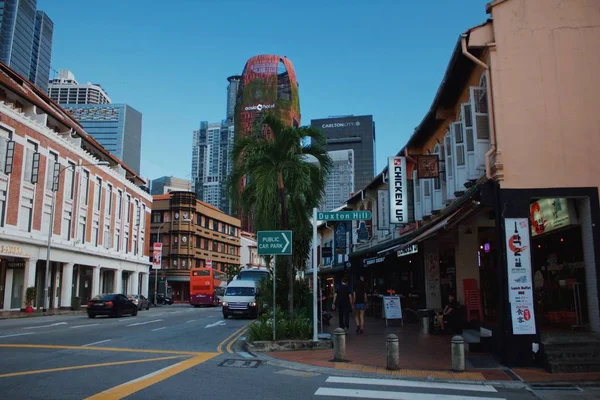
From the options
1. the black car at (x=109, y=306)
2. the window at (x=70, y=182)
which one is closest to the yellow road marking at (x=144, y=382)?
the black car at (x=109, y=306)

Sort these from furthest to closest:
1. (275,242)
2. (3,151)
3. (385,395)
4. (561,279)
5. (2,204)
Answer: (2,204) < (3,151) < (561,279) < (275,242) < (385,395)

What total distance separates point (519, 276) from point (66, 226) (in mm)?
37390

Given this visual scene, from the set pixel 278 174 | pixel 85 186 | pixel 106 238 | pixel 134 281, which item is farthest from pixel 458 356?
pixel 134 281

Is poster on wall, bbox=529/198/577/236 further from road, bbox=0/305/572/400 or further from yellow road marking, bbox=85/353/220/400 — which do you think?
yellow road marking, bbox=85/353/220/400

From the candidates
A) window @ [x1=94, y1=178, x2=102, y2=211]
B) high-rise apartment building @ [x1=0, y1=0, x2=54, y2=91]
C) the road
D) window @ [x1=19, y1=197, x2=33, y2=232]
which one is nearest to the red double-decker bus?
window @ [x1=94, y1=178, x2=102, y2=211]

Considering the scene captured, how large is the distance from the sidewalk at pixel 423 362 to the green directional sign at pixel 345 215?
333 centimetres

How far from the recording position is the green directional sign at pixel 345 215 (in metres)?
13.0

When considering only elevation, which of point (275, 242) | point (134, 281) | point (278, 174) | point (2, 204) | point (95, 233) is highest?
point (2, 204)

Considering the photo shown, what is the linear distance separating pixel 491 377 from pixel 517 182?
4.13 metres

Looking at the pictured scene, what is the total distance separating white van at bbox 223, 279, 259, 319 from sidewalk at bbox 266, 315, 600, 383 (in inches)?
502

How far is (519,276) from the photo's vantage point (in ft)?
34.5

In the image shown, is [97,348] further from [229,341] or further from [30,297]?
[30,297]

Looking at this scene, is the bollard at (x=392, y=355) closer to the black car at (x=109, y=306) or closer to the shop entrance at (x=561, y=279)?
the shop entrance at (x=561, y=279)

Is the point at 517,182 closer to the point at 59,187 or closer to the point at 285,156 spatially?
the point at 285,156
